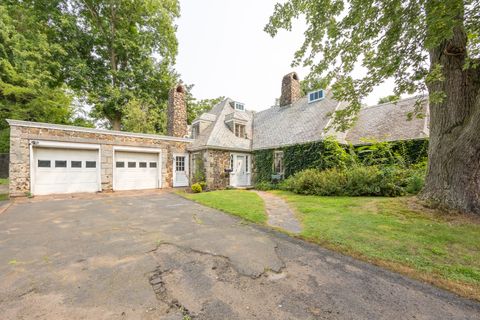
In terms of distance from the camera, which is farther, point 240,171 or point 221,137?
point 240,171

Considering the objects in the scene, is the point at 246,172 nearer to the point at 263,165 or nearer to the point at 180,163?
the point at 263,165

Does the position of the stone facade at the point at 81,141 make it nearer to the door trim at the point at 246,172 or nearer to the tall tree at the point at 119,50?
the door trim at the point at 246,172

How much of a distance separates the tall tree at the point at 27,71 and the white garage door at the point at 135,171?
9169mm

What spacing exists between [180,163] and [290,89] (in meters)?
10.3

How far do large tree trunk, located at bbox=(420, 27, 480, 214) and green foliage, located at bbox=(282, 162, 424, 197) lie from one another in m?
1.99

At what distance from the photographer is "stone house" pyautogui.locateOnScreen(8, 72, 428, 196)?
9.77 m

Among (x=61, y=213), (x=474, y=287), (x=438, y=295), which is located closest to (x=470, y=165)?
(x=474, y=287)

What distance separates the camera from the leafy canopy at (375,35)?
3842 mm

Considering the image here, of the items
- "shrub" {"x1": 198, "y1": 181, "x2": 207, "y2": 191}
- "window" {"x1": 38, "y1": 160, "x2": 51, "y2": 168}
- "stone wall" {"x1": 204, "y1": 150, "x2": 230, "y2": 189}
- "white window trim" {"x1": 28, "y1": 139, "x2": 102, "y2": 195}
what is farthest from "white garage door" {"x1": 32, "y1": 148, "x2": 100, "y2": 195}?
"stone wall" {"x1": 204, "y1": 150, "x2": 230, "y2": 189}

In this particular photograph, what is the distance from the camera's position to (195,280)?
8.99 feet

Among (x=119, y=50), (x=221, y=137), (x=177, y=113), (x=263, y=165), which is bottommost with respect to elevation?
(x=263, y=165)

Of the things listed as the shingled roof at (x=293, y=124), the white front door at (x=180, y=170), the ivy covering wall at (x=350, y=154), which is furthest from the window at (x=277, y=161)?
the white front door at (x=180, y=170)

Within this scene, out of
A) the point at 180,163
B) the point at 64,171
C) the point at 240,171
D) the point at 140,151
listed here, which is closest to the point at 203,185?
the point at 180,163

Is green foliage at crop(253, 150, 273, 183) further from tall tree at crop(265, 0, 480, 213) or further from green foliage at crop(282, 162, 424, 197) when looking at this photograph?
tall tree at crop(265, 0, 480, 213)
